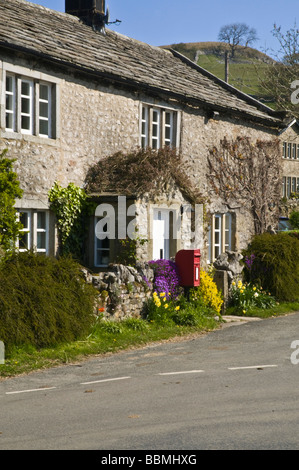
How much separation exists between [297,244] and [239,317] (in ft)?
11.9

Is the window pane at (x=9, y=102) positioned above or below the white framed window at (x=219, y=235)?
above

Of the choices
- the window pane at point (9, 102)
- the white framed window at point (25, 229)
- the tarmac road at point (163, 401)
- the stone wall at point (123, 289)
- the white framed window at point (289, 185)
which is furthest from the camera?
the white framed window at point (289, 185)

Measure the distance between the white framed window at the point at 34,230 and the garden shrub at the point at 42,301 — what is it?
2.72m

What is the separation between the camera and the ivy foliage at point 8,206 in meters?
12.3

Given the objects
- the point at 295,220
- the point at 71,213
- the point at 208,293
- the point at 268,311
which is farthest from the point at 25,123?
the point at 295,220

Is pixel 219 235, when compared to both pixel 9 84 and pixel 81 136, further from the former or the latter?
pixel 9 84

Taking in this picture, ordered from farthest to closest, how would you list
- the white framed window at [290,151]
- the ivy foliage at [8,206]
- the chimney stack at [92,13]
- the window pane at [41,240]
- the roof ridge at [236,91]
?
1. the white framed window at [290,151]
2. the roof ridge at [236,91]
3. the chimney stack at [92,13]
4. the window pane at [41,240]
5. the ivy foliage at [8,206]

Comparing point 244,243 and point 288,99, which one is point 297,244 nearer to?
point 244,243

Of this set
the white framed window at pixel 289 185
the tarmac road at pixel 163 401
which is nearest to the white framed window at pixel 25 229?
the tarmac road at pixel 163 401

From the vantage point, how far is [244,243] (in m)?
21.3

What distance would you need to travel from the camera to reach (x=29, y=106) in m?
13.9

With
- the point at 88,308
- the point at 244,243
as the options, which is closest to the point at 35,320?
the point at 88,308

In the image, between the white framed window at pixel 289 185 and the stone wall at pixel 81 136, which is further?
the white framed window at pixel 289 185

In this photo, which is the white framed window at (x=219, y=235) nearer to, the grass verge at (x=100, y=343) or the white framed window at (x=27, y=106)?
the grass verge at (x=100, y=343)
